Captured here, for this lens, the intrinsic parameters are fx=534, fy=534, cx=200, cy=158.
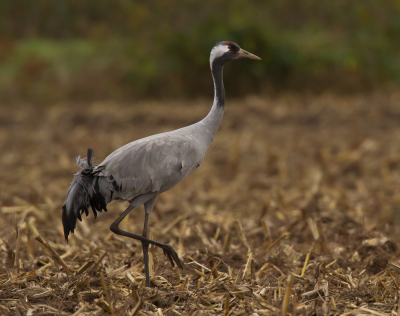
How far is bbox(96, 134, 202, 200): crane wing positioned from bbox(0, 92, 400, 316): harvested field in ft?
2.38

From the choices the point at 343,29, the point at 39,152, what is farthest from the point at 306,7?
the point at 39,152

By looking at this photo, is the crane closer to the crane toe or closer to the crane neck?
the crane neck

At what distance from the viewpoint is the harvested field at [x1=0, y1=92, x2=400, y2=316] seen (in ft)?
12.7

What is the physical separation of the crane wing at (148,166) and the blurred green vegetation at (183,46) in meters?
13.5

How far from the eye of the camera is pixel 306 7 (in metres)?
22.8

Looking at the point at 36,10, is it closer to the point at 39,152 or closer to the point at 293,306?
the point at 39,152

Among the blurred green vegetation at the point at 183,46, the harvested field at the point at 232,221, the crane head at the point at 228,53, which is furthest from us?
the blurred green vegetation at the point at 183,46

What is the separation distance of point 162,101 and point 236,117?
562 cm

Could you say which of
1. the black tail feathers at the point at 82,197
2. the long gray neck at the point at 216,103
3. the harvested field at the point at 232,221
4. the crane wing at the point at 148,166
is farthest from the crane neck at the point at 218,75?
the harvested field at the point at 232,221

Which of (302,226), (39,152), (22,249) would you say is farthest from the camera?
(39,152)

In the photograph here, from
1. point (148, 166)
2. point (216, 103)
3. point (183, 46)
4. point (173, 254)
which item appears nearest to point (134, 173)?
point (148, 166)

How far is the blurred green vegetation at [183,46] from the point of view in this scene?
740 inches

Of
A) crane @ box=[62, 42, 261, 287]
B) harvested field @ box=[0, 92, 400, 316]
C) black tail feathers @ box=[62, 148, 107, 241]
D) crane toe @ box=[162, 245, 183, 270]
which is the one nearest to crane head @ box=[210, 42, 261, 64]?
crane @ box=[62, 42, 261, 287]

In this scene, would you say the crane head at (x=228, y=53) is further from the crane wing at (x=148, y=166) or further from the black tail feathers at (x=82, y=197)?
the black tail feathers at (x=82, y=197)
